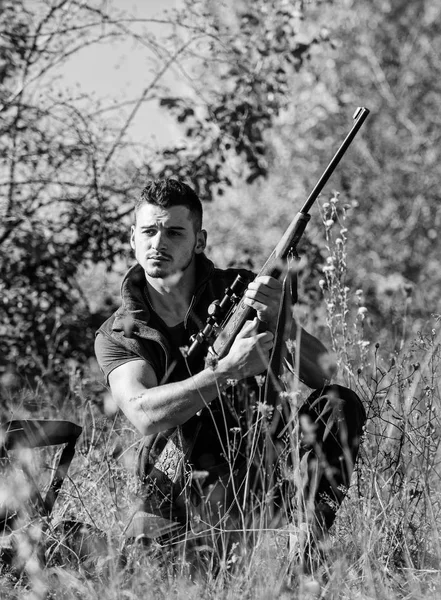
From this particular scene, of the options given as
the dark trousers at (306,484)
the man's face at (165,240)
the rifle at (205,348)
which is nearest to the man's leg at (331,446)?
the dark trousers at (306,484)

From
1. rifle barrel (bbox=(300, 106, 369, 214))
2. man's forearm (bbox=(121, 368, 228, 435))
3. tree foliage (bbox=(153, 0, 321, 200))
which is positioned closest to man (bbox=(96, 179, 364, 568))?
man's forearm (bbox=(121, 368, 228, 435))

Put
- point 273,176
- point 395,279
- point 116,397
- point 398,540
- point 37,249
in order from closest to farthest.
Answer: point 398,540, point 116,397, point 37,249, point 395,279, point 273,176

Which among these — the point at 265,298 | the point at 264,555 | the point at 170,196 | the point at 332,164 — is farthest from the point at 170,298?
the point at 264,555

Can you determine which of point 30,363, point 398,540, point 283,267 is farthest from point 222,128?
point 398,540

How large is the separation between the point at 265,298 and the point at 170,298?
487 mm

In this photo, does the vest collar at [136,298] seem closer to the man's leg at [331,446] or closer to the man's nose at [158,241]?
the man's nose at [158,241]

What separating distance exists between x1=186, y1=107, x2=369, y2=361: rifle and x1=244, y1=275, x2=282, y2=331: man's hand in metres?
0.04

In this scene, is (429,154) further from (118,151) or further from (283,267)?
(283,267)

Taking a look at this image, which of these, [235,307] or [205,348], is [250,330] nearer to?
[235,307]

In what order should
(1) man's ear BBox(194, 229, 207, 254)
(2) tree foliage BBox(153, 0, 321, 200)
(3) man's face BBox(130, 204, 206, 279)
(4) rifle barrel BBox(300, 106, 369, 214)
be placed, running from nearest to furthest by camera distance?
(4) rifle barrel BBox(300, 106, 369, 214)
(3) man's face BBox(130, 204, 206, 279)
(1) man's ear BBox(194, 229, 207, 254)
(2) tree foliage BBox(153, 0, 321, 200)

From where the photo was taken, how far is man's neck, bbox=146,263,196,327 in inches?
125

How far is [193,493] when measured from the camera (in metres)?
2.99

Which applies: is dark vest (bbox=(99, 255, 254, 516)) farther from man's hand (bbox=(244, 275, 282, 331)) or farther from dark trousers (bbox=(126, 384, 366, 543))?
man's hand (bbox=(244, 275, 282, 331))

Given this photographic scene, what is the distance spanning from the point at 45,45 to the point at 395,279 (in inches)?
Result: 345
